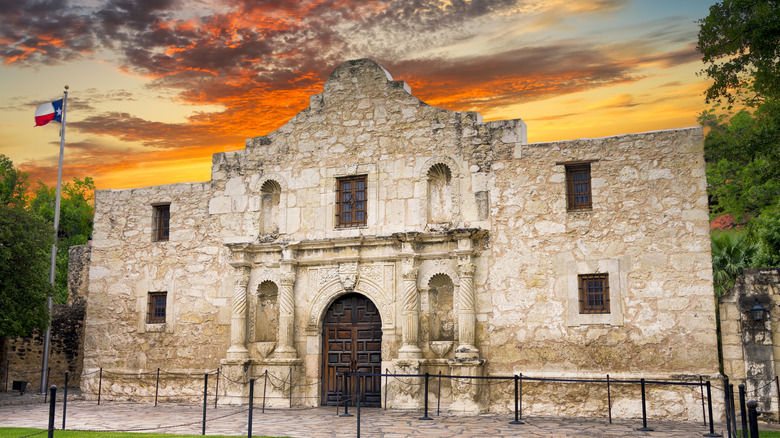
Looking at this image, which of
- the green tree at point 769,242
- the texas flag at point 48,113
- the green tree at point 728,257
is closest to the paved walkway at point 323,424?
the green tree at point 728,257

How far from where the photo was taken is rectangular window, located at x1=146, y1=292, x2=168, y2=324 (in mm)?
18797

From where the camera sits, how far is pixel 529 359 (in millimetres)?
14820

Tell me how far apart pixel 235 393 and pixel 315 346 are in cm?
223

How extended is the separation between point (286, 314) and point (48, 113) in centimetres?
1170

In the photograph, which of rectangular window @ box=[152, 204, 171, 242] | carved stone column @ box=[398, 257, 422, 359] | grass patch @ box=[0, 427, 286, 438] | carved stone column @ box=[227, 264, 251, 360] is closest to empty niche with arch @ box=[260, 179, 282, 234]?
carved stone column @ box=[227, 264, 251, 360]

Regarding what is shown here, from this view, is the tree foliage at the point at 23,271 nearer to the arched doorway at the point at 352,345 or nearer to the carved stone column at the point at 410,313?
the arched doorway at the point at 352,345

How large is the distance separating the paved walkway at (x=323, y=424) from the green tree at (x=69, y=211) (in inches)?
1095

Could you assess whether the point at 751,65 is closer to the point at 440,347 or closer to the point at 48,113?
the point at 440,347

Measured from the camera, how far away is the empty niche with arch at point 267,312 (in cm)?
1742

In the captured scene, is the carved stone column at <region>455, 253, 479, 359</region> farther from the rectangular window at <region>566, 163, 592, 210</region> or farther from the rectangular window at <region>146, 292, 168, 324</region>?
the rectangular window at <region>146, 292, 168, 324</region>

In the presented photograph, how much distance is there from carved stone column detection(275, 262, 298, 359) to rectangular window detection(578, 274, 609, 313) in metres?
6.58

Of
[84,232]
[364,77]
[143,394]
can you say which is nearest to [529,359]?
[364,77]

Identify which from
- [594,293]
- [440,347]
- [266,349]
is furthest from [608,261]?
[266,349]

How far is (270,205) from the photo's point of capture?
18125 mm
